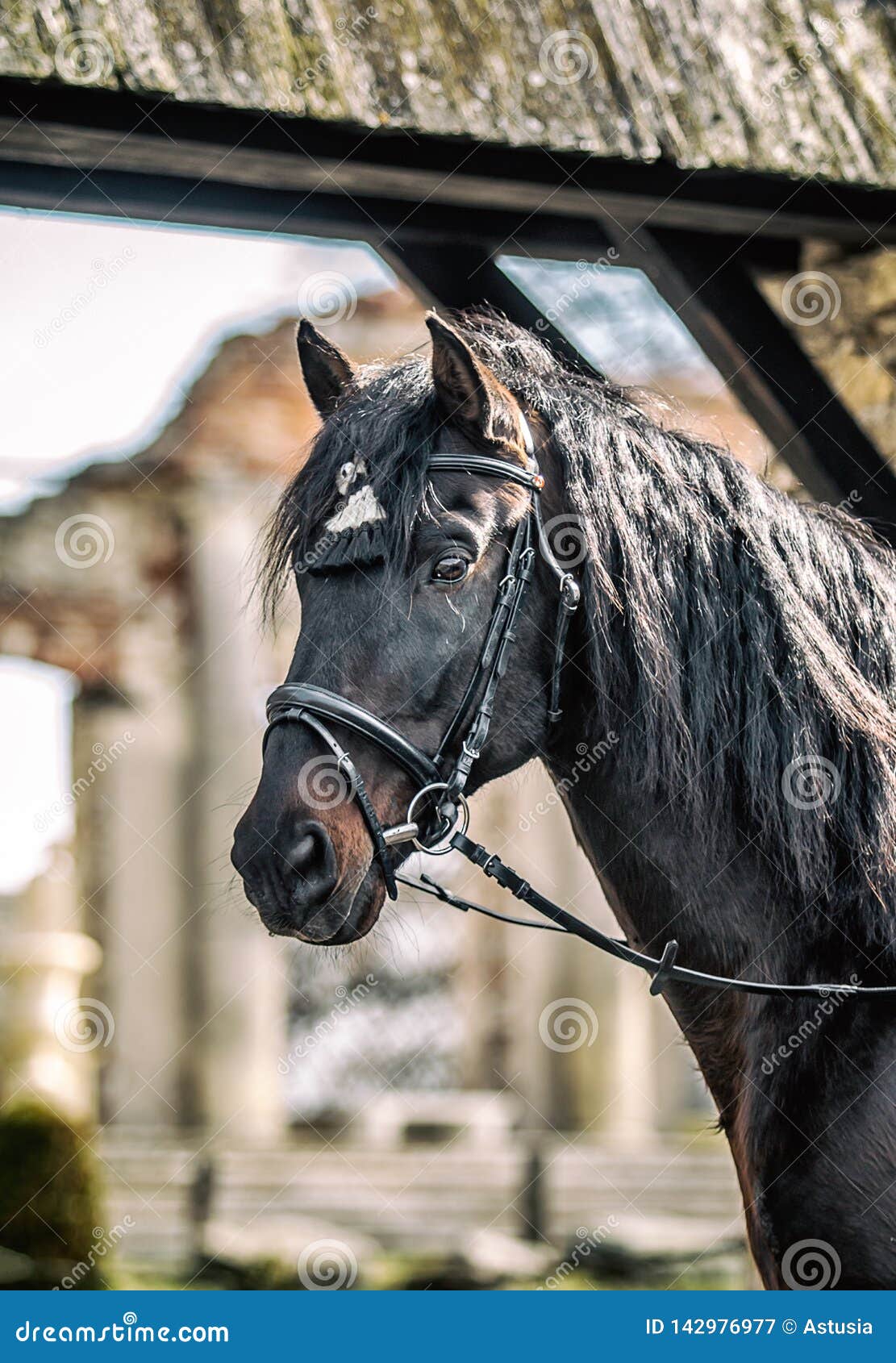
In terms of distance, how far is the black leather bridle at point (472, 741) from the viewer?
2.25 metres

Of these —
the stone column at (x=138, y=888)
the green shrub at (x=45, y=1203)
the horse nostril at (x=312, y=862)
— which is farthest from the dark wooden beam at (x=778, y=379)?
the stone column at (x=138, y=888)

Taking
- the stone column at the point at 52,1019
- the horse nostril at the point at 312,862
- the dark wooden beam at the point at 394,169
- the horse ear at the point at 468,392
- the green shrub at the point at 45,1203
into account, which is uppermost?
the dark wooden beam at the point at 394,169

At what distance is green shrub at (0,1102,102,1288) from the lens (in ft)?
21.2

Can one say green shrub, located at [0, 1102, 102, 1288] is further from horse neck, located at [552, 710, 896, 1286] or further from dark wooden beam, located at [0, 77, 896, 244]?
dark wooden beam, located at [0, 77, 896, 244]

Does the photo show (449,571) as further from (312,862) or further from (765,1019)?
(765,1019)

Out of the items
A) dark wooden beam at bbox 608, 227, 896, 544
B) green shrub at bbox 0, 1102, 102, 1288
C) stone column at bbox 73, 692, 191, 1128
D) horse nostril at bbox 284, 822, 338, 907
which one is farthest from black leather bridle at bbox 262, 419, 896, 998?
stone column at bbox 73, 692, 191, 1128

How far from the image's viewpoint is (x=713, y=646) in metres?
2.50

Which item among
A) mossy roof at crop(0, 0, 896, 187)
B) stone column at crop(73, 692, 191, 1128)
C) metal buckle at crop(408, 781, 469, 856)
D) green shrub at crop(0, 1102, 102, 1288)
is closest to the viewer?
metal buckle at crop(408, 781, 469, 856)

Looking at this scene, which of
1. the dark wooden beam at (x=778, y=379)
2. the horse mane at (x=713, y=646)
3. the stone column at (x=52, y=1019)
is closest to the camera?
the horse mane at (x=713, y=646)

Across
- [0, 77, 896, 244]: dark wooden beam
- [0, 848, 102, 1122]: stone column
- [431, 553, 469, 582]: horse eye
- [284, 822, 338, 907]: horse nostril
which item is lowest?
[0, 848, 102, 1122]: stone column

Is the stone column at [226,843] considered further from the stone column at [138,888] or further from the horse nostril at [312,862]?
the horse nostril at [312,862]

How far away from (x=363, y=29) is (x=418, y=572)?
168cm

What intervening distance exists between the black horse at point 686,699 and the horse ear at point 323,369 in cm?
20

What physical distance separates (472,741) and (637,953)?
526mm
